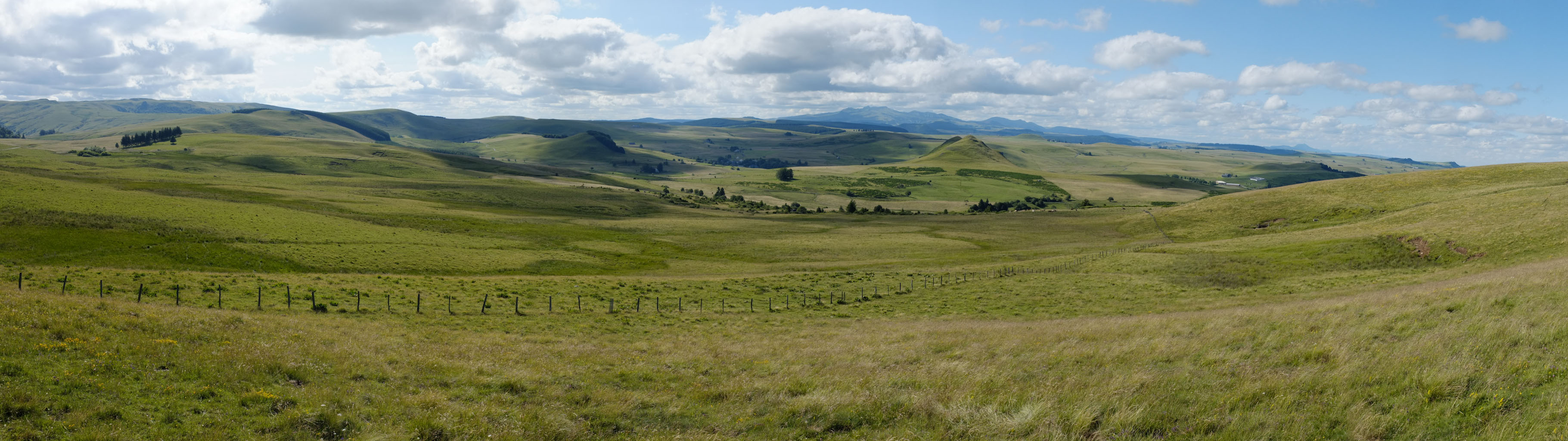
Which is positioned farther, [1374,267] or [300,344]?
[1374,267]

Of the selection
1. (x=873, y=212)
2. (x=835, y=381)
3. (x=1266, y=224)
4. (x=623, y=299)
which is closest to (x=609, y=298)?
(x=623, y=299)

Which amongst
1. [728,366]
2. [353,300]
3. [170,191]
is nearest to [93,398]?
[728,366]

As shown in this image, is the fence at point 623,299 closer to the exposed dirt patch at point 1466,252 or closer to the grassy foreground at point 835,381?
the grassy foreground at point 835,381

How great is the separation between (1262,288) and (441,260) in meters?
70.1

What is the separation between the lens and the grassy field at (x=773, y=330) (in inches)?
502

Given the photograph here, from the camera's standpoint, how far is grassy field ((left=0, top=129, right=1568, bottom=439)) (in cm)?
1275

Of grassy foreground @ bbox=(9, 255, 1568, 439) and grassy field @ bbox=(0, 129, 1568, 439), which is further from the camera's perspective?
grassy field @ bbox=(0, 129, 1568, 439)

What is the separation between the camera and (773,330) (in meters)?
36.2

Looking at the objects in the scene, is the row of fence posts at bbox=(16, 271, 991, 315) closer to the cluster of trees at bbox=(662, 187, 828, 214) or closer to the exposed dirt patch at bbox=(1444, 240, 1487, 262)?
the exposed dirt patch at bbox=(1444, 240, 1487, 262)

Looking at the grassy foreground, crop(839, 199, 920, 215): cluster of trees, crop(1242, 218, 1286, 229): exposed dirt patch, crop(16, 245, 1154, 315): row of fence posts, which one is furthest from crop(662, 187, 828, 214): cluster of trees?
the grassy foreground

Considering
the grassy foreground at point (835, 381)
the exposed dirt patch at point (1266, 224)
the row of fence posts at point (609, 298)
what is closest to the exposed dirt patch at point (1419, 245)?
the row of fence posts at point (609, 298)

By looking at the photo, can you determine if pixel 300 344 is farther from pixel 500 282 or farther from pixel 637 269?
pixel 637 269

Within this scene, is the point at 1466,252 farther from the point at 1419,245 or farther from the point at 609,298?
the point at 609,298

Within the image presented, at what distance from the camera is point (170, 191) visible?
368ft
